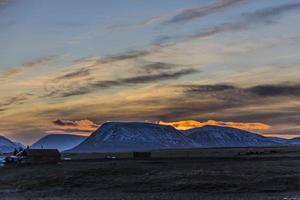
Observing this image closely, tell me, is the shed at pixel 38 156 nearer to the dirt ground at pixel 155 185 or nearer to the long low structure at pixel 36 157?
the long low structure at pixel 36 157

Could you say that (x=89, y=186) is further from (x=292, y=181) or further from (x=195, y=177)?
(x=292, y=181)

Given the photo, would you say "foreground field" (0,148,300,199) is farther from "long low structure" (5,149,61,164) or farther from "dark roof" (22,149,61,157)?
"dark roof" (22,149,61,157)

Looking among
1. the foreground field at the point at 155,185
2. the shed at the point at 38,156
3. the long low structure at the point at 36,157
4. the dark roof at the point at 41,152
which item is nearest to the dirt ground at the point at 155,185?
the foreground field at the point at 155,185

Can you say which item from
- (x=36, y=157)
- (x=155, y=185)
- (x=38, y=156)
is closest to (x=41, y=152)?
(x=38, y=156)

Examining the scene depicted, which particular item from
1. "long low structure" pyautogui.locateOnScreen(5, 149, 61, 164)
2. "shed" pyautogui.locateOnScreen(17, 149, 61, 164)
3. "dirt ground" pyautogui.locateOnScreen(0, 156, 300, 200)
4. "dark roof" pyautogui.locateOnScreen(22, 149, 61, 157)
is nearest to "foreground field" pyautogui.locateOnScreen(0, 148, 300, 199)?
"dirt ground" pyautogui.locateOnScreen(0, 156, 300, 200)

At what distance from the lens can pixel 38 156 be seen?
372ft

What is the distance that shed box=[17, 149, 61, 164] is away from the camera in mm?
110188

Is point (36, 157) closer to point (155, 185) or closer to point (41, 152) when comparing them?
point (41, 152)

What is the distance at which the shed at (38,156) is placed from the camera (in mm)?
110188

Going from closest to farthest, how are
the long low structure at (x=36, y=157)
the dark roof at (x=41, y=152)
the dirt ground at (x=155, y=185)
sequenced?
the dirt ground at (x=155, y=185) < the long low structure at (x=36, y=157) < the dark roof at (x=41, y=152)

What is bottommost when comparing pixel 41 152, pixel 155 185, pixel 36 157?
pixel 155 185

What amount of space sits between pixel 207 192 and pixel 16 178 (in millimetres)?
32010

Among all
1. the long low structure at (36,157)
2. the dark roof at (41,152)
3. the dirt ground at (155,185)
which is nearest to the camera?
the dirt ground at (155,185)

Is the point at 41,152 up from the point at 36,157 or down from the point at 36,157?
up
